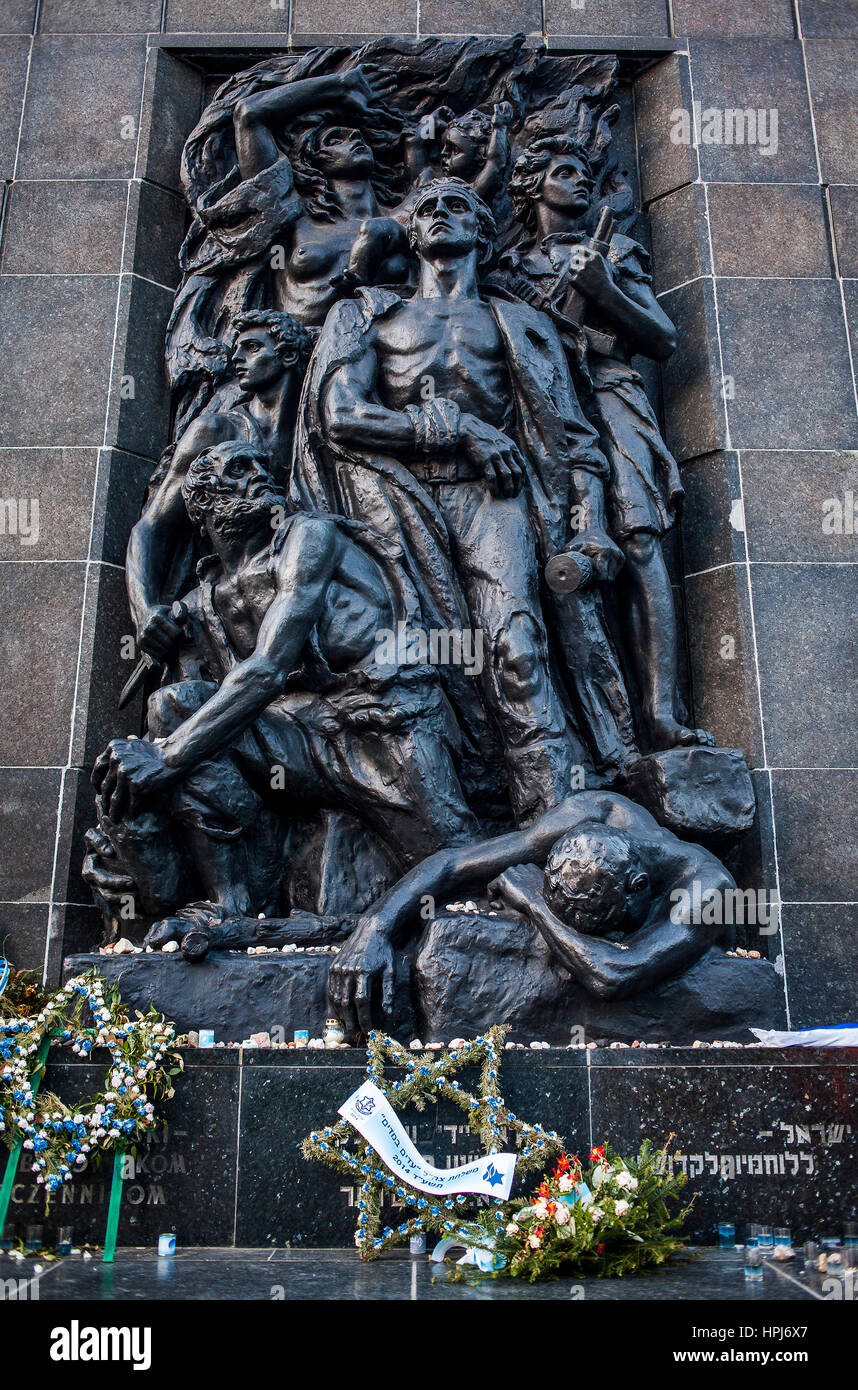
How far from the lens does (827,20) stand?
1088 cm

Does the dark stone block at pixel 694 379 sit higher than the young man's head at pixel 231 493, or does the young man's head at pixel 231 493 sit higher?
the dark stone block at pixel 694 379

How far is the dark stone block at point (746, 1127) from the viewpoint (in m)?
6.12

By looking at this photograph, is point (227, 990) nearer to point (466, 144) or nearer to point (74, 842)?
point (74, 842)

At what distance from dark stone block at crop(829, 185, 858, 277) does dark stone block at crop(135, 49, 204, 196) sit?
548cm

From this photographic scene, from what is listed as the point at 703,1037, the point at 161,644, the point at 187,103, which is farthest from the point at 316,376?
the point at 703,1037

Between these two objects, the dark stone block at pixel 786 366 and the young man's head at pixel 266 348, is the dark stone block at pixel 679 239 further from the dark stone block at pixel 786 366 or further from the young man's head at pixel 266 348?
the young man's head at pixel 266 348

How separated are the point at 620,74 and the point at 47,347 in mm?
5621

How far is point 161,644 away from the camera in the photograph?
867 cm

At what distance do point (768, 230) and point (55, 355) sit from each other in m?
5.87

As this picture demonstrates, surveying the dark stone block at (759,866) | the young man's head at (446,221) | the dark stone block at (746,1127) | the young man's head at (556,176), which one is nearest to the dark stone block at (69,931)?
the dark stone block at (746,1127)

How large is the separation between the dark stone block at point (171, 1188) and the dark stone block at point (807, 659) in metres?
4.56

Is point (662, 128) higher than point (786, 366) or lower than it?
higher

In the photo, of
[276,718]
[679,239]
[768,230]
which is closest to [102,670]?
[276,718]

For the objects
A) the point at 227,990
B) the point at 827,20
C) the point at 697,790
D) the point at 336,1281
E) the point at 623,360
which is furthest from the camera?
the point at 827,20
